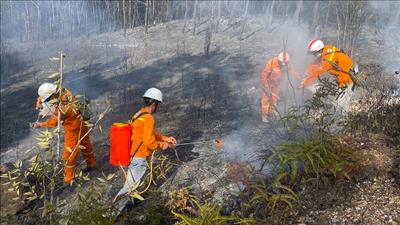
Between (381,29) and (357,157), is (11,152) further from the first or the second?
(381,29)

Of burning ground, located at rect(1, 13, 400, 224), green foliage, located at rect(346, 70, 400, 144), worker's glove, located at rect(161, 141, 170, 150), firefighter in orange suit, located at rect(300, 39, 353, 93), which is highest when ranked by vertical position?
firefighter in orange suit, located at rect(300, 39, 353, 93)

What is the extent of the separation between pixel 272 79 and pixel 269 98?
0.33m

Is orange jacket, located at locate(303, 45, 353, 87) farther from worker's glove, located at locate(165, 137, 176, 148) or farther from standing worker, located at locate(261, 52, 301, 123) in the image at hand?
worker's glove, located at locate(165, 137, 176, 148)

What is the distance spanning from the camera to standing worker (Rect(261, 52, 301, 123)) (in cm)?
613

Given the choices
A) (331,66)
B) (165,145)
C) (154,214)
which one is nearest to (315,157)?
(154,214)

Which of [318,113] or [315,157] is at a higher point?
[318,113]

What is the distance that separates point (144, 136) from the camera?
12.7ft

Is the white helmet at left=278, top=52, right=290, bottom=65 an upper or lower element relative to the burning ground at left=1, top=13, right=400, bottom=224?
upper

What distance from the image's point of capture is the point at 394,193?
9.00 ft

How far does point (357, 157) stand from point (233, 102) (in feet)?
17.4

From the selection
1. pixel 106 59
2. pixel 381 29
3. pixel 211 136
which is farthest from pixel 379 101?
pixel 106 59

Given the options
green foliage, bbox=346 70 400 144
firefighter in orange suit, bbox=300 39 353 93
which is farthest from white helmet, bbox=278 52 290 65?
green foliage, bbox=346 70 400 144

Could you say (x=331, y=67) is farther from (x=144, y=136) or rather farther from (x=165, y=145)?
(x=144, y=136)

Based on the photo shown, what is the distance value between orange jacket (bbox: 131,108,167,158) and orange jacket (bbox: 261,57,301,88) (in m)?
2.87
